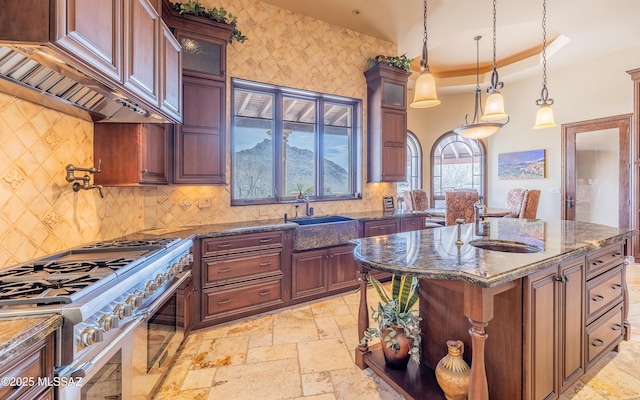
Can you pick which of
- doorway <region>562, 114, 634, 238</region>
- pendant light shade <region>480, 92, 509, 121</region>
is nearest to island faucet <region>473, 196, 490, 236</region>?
pendant light shade <region>480, 92, 509, 121</region>

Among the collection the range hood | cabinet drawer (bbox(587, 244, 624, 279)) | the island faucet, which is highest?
the range hood

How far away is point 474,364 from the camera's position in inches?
54.6

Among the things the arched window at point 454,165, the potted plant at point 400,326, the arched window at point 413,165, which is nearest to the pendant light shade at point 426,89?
the potted plant at point 400,326

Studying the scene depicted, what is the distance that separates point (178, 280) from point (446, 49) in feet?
19.5

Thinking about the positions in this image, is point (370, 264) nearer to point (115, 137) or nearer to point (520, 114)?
point (115, 137)

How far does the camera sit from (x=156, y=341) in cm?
171

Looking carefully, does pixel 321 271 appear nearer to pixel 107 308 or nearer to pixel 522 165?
Result: pixel 107 308

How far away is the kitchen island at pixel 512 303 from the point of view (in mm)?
1383

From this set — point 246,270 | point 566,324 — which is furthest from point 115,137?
point 566,324

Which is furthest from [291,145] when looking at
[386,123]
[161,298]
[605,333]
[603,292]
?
[605,333]

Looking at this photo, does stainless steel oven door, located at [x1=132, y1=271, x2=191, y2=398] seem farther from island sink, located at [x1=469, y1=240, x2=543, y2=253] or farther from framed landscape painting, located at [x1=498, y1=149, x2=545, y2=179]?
framed landscape painting, located at [x1=498, y1=149, x2=545, y2=179]

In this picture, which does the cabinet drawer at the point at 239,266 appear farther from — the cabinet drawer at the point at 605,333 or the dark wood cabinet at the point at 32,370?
the cabinet drawer at the point at 605,333

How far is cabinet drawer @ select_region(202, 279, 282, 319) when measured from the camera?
103 inches

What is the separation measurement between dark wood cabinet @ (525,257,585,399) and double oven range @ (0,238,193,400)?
78.6 inches
